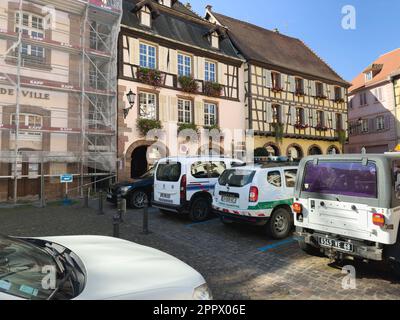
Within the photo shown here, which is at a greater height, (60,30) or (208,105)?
(60,30)

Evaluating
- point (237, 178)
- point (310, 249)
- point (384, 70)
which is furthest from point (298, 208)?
point (384, 70)

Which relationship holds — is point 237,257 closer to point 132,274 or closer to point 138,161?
point 132,274

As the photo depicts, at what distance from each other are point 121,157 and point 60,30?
6.76m

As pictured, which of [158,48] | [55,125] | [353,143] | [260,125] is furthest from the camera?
[353,143]

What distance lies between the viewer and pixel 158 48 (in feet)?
55.2

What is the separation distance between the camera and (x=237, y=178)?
674cm

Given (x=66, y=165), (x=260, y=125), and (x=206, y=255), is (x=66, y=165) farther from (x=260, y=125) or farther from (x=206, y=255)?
(x=260, y=125)

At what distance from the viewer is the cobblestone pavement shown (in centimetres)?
392

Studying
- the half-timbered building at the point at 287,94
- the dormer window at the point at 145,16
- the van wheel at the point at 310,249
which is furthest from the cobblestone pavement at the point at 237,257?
the half-timbered building at the point at 287,94

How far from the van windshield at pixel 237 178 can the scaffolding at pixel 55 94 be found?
8421mm

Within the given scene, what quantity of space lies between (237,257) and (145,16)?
15.8 m
